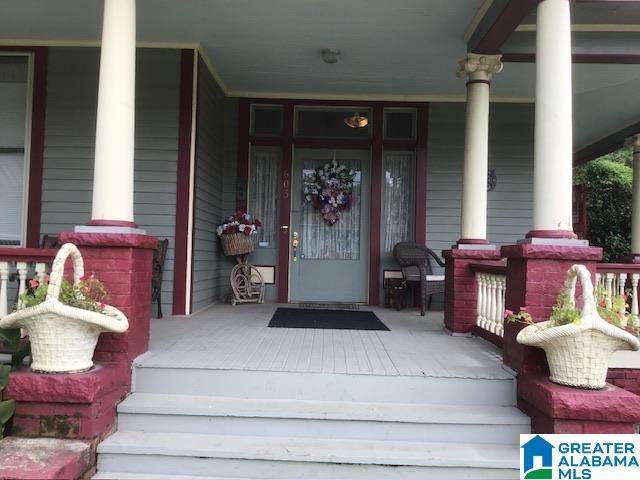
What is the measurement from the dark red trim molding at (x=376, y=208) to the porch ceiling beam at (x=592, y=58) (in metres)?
1.75

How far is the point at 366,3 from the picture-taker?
3.74 metres

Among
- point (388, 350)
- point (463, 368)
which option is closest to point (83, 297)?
point (388, 350)

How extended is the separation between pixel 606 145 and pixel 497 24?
5311 millimetres

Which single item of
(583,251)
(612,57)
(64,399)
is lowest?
(64,399)

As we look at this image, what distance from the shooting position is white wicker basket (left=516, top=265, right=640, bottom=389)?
224 cm

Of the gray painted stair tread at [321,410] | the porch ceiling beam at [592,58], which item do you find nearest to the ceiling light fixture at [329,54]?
the porch ceiling beam at [592,58]

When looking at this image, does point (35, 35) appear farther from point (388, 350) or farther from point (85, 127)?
point (388, 350)

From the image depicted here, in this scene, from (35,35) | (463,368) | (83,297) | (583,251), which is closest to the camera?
(83,297)

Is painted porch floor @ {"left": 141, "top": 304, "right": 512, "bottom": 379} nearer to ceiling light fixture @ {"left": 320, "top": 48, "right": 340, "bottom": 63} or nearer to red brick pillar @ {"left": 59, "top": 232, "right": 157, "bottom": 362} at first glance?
red brick pillar @ {"left": 59, "top": 232, "right": 157, "bottom": 362}

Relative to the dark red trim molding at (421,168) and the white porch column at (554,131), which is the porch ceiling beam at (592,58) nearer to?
the white porch column at (554,131)

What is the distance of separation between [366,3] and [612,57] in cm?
217

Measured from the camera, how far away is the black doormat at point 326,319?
4.12m

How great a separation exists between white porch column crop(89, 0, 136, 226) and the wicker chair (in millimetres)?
3071

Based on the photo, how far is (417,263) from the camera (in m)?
4.96
